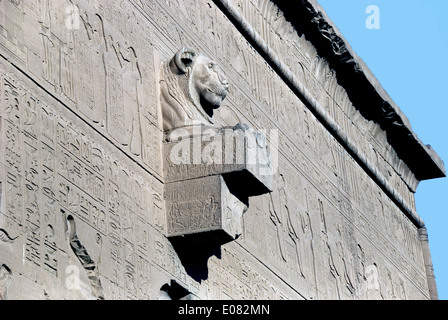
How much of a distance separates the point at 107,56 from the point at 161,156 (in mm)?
757

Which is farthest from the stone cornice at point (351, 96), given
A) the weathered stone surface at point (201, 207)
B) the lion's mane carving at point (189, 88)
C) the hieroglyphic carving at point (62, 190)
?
the hieroglyphic carving at point (62, 190)

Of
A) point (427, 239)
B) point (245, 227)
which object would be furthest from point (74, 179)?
point (427, 239)

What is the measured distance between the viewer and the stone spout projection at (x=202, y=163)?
300 inches

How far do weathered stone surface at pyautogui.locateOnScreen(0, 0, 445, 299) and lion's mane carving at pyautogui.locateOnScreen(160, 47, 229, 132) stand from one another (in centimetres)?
A: 1

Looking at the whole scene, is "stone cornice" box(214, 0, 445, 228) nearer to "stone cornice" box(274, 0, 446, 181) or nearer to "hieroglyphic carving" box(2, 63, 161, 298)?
"stone cornice" box(274, 0, 446, 181)

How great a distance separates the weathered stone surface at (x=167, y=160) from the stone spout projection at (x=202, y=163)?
0.01 metres

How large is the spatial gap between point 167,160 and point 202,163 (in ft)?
0.84

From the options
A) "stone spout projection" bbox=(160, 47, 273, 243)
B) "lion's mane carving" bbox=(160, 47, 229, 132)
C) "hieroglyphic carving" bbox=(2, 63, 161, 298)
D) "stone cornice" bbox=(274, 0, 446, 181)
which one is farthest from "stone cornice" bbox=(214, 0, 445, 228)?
"hieroglyphic carving" bbox=(2, 63, 161, 298)

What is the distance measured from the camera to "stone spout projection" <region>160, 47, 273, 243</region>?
25.0ft

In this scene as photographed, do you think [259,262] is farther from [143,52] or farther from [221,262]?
[143,52]

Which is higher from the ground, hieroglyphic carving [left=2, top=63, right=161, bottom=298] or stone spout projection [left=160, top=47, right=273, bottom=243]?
stone spout projection [left=160, top=47, right=273, bottom=243]

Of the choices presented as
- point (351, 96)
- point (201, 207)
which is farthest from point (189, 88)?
point (351, 96)

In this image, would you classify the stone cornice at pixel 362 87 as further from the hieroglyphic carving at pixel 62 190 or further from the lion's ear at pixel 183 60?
the hieroglyphic carving at pixel 62 190

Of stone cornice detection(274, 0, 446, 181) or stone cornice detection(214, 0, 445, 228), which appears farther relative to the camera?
stone cornice detection(274, 0, 446, 181)
